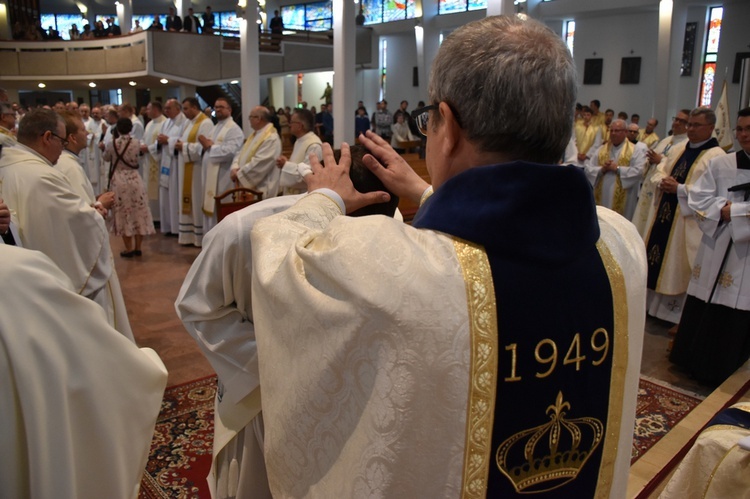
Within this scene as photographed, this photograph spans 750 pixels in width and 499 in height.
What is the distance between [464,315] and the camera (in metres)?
1.07

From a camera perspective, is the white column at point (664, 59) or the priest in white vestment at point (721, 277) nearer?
the priest in white vestment at point (721, 277)

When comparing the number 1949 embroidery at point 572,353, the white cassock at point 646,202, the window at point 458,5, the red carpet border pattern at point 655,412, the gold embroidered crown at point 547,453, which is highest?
the window at point 458,5

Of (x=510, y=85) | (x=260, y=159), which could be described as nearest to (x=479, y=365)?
(x=510, y=85)

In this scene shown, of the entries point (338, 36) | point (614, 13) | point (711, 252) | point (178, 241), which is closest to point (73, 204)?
point (711, 252)

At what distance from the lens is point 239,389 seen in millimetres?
1869

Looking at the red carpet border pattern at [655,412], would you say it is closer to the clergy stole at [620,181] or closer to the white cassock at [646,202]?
the white cassock at [646,202]

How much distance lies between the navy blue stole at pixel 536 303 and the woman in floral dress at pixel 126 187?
7142mm

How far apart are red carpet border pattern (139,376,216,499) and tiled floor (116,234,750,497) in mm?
261

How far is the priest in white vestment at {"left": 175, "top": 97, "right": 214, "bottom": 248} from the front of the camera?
8.72m

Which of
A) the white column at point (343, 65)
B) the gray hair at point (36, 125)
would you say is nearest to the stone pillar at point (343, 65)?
the white column at point (343, 65)

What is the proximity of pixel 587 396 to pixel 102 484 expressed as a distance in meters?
Result: 1.06

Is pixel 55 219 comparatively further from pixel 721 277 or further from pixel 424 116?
pixel 721 277

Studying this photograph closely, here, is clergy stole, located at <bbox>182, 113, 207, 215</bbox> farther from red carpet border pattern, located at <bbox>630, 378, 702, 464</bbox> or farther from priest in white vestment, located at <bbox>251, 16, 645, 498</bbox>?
priest in white vestment, located at <bbox>251, 16, 645, 498</bbox>

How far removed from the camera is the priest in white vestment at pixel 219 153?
846 cm
